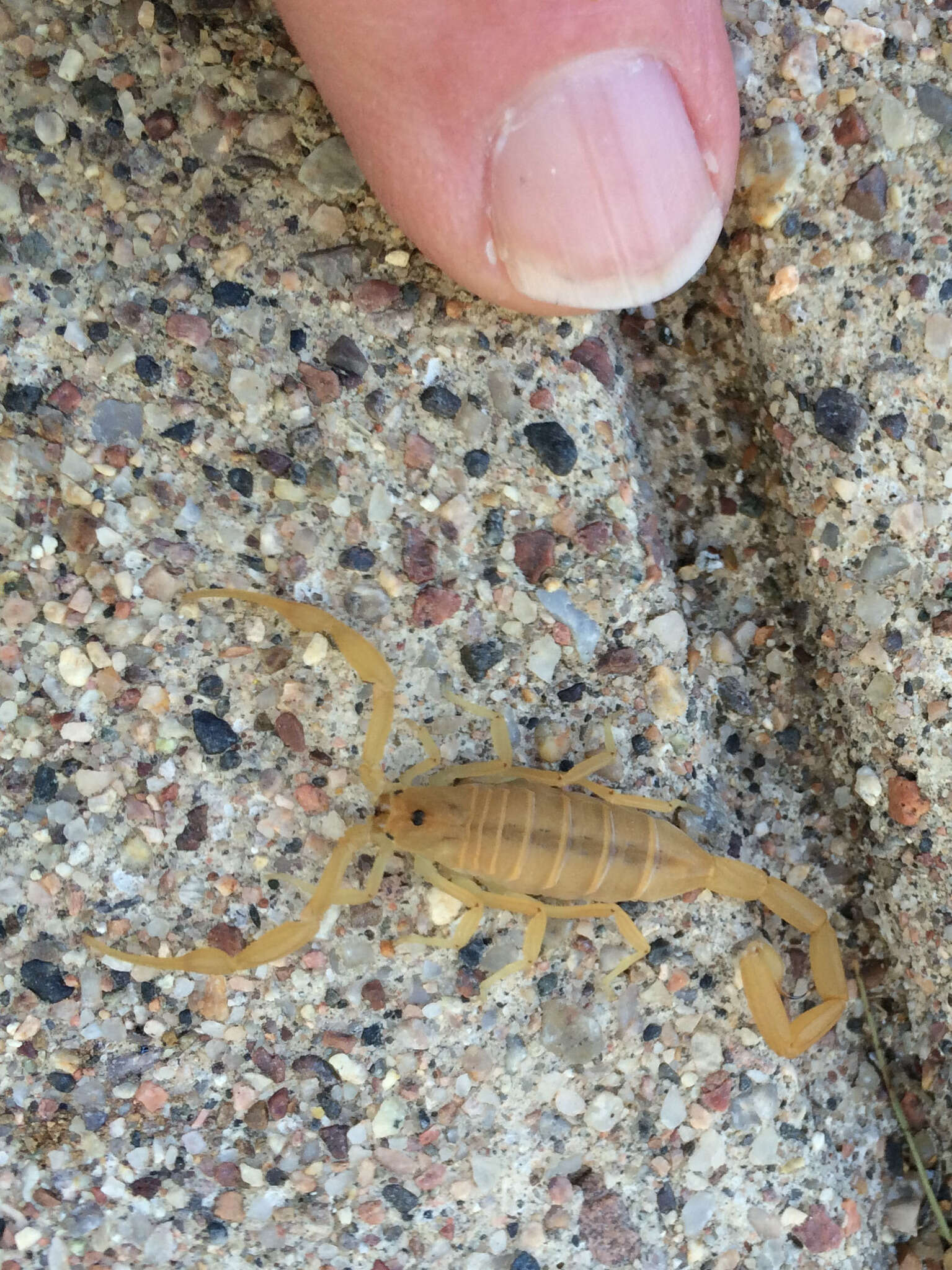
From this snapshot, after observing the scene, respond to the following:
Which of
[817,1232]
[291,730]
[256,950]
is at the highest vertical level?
[291,730]

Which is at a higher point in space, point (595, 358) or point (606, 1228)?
point (595, 358)

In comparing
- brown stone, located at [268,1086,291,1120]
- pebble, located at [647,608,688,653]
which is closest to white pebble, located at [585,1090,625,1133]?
brown stone, located at [268,1086,291,1120]

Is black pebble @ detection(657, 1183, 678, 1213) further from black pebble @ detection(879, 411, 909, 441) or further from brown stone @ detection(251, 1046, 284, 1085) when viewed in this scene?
black pebble @ detection(879, 411, 909, 441)

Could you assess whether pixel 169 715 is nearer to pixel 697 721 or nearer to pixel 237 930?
pixel 237 930

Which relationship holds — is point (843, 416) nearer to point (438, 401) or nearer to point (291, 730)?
point (438, 401)

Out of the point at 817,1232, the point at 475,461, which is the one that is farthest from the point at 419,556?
the point at 817,1232

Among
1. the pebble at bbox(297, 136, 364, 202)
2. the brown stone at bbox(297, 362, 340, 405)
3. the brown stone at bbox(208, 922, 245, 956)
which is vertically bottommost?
the brown stone at bbox(208, 922, 245, 956)
